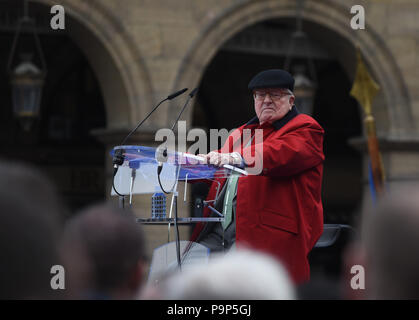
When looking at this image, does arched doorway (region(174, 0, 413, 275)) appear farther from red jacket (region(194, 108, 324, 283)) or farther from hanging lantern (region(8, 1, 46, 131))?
red jacket (region(194, 108, 324, 283))

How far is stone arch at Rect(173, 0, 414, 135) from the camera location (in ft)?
28.4

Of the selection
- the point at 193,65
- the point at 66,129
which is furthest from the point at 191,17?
the point at 66,129

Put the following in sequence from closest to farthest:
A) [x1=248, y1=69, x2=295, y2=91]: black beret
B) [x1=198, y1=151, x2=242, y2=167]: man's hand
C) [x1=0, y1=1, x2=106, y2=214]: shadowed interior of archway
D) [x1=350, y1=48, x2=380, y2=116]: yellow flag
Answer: [x1=198, y1=151, x2=242, y2=167]: man's hand < [x1=248, y1=69, x2=295, y2=91]: black beret < [x1=350, y1=48, x2=380, y2=116]: yellow flag < [x1=0, y1=1, x2=106, y2=214]: shadowed interior of archway

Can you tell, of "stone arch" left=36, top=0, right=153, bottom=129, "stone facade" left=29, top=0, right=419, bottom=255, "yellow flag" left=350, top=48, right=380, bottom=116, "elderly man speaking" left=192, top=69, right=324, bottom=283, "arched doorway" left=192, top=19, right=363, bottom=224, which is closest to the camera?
"elderly man speaking" left=192, top=69, right=324, bottom=283

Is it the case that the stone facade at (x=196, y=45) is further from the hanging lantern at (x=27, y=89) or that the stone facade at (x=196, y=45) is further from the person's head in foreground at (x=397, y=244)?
the person's head in foreground at (x=397, y=244)

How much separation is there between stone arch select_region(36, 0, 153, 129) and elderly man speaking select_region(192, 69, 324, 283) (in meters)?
4.63

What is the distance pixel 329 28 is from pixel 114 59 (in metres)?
2.74

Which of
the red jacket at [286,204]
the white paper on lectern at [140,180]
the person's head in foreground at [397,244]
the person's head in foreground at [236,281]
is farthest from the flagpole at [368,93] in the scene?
the person's head in foreground at [236,281]

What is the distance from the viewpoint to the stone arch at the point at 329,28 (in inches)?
340

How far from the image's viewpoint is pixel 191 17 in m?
8.66

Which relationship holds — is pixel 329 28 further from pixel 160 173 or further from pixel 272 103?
pixel 160 173

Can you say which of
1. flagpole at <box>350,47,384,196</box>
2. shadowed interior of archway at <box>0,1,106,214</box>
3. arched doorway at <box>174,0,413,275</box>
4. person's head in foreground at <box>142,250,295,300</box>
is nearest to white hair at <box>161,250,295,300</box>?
person's head in foreground at <box>142,250,295,300</box>

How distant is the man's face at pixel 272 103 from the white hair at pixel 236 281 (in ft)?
7.50
